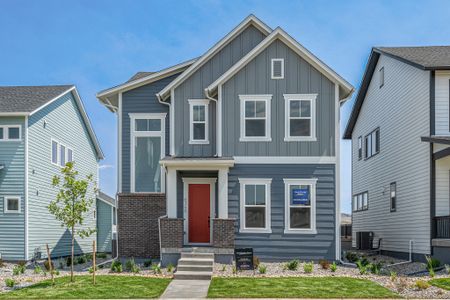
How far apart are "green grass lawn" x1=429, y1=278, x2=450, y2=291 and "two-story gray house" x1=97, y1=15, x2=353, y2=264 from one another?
15.3 feet

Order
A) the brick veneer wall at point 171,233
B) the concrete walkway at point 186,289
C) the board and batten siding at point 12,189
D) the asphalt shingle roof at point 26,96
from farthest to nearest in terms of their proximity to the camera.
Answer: the asphalt shingle roof at point 26,96
the board and batten siding at point 12,189
the brick veneer wall at point 171,233
the concrete walkway at point 186,289

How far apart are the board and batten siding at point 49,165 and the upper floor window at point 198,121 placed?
6623mm

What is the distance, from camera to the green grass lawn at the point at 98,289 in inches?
510

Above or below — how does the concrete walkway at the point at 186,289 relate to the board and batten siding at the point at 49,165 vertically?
below

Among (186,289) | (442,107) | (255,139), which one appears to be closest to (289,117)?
(255,139)

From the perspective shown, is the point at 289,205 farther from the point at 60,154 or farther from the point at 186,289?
the point at 60,154

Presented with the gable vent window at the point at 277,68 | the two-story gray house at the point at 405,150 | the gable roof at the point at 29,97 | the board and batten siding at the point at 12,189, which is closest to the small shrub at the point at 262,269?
the two-story gray house at the point at 405,150

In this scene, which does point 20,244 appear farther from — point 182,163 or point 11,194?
point 182,163

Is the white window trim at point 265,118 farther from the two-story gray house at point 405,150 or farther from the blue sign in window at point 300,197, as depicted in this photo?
the two-story gray house at point 405,150

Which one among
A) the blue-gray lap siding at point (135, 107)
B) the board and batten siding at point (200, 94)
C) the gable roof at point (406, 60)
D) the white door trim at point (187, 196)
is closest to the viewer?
the gable roof at point (406, 60)

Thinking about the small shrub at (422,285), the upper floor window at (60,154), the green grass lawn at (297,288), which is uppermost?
the upper floor window at (60,154)

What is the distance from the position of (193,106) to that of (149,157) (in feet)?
8.94

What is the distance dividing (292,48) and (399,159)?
6.92 metres

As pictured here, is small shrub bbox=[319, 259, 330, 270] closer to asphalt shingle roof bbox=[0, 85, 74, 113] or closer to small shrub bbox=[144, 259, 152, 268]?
small shrub bbox=[144, 259, 152, 268]
